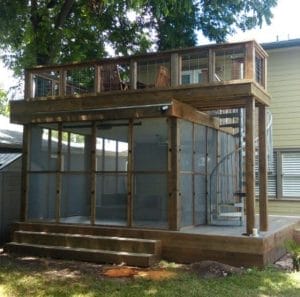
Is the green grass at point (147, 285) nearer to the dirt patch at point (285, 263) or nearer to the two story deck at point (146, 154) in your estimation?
the dirt patch at point (285, 263)

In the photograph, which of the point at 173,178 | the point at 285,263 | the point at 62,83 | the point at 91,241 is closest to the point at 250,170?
the point at 173,178

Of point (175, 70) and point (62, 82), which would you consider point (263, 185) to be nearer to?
point (175, 70)

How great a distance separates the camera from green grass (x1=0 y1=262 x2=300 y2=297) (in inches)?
231

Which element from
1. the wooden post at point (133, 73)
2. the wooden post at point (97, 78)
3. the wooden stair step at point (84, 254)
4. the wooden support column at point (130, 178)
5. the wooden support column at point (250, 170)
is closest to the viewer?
the wooden support column at point (250, 170)

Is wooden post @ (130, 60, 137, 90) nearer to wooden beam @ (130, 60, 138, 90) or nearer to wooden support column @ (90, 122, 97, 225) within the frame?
wooden beam @ (130, 60, 138, 90)

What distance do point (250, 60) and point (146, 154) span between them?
2.53 metres

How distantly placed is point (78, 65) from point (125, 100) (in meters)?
1.38

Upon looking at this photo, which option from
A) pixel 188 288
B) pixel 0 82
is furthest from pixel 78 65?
pixel 0 82

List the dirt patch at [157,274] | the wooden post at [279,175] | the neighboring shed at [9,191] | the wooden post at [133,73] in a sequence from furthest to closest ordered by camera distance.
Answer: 1. the wooden post at [279,175]
2. the neighboring shed at [9,191]
3. the wooden post at [133,73]
4. the dirt patch at [157,274]

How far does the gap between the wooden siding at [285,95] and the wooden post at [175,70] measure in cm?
447

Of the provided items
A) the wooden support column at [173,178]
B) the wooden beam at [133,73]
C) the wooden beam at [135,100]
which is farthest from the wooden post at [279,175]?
the wooden beam at [133,73]

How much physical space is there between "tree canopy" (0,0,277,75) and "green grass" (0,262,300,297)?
7289 millimetres

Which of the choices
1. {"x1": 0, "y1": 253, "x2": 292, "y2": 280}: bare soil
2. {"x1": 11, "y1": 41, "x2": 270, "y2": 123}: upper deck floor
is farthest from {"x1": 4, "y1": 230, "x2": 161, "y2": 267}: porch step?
{"x1": 11, "y1": 41, "x2": 270, "y2": 123}: upper deck floor

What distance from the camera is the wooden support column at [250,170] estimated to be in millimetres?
7598
